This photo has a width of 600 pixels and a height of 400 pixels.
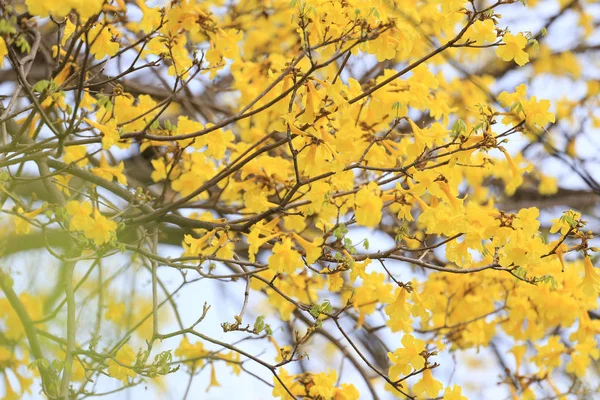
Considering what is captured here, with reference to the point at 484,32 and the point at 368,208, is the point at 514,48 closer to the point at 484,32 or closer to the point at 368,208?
the point at 484,32

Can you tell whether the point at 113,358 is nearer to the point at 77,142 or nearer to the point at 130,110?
the point at 77,142

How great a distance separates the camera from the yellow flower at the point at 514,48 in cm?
216

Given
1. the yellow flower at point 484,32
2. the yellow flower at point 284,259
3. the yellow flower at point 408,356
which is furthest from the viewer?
the yellow flower at point 408,356

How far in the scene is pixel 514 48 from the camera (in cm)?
217

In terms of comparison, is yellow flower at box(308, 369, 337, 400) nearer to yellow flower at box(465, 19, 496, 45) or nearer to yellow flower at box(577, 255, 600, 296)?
yellow flower at box(577, 255, 600, 296)

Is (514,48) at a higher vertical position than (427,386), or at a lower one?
higher

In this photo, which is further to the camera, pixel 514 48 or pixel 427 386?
pixel 427 386

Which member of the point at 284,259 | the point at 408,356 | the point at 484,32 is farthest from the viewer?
the point at 408,356

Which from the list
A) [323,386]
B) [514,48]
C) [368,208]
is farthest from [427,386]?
[514,48]

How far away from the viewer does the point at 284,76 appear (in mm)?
2053

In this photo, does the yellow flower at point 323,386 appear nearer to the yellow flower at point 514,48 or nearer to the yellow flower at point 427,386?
the yellow flower at point 427,386

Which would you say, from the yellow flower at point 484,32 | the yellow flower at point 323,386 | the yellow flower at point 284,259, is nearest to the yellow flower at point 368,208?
the yellow flower at point 284,259

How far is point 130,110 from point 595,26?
4445 mm

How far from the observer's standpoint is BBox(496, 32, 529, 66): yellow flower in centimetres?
216
